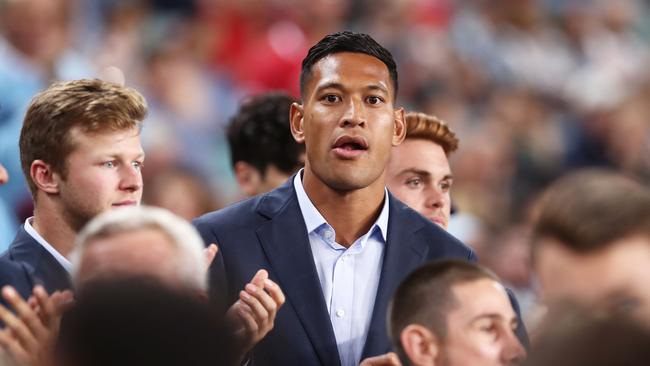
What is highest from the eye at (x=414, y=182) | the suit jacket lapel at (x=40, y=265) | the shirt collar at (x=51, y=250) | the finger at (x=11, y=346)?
the eye at (x=414, y=182)

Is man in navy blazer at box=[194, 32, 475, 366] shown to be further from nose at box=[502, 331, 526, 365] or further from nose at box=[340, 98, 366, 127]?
nose at box=[502, 331, 526, 365]

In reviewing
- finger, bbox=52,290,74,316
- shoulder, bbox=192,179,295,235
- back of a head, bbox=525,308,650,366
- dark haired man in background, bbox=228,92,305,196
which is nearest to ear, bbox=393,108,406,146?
shoulder, bbox=192,179,295,235

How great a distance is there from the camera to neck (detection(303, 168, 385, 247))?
378 centimetres

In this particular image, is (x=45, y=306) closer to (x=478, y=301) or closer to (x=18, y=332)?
(x=18, y=332)

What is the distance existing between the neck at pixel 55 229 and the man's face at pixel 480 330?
1.17 meters

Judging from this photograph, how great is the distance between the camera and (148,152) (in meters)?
6.51

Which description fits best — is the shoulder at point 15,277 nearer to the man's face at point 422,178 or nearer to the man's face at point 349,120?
the man's face at point 349,120

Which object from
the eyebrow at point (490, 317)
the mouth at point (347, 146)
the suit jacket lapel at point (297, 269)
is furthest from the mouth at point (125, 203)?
the eyebrow at point (490, 317)

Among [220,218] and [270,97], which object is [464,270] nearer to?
[220,218]

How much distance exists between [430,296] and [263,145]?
1.87m

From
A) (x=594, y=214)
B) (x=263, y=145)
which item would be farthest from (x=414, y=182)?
(x=594, y=214)

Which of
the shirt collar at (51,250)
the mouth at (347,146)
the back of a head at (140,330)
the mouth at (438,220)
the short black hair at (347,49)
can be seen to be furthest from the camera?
the mouth at (438,220)

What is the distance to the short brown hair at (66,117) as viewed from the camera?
362cm

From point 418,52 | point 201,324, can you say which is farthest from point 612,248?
point 418,52
